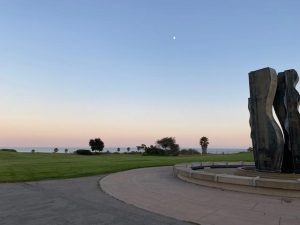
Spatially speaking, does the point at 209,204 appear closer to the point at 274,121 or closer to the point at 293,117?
the point at 274,121

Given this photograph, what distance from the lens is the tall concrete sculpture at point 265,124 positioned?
43.0ft

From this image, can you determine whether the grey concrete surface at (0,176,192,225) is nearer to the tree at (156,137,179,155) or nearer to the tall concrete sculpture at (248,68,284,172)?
the tall concrete sculpture at (248,68,284,172)

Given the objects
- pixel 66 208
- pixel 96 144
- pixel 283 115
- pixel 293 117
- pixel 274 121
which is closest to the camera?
pixel 66 208

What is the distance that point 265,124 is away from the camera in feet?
44.2

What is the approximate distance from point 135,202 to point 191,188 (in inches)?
128

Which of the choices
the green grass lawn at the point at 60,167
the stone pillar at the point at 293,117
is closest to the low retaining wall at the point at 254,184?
the stone pillar at the point at 293,117

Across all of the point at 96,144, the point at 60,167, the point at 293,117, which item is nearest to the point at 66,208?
the point at 293,117

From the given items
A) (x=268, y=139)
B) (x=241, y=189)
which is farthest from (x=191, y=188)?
(x=268, y=139)

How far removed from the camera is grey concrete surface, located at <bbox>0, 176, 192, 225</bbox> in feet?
23.8

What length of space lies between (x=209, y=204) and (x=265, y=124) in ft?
18.8

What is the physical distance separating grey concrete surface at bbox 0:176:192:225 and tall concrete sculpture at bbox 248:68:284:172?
261 inches

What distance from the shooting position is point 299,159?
41.8ft

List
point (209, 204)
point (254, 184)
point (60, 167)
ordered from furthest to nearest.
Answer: point (60, 167)
point (254, 184)
point (209, 204)

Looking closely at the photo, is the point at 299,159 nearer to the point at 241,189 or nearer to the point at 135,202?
the point at 241,189
